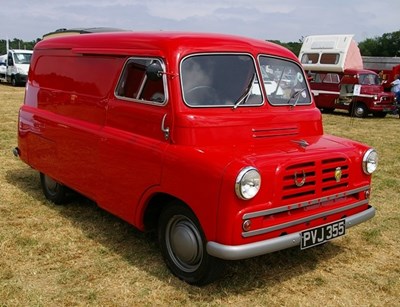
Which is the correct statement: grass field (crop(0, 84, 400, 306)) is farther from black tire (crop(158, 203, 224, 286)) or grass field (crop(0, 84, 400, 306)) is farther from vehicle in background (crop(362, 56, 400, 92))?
vehicle in background (crop(362, 56, 400, 92))

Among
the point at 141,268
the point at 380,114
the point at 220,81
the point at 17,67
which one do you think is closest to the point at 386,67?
the point at 380,114

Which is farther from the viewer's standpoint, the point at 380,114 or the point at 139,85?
the point at 380,114

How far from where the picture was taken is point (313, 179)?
144 inches

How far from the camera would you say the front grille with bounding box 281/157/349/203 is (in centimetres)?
349

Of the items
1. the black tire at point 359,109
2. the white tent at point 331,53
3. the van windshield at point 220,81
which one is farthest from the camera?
the white tent at point 331,53

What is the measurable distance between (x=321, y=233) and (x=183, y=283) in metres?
1.19

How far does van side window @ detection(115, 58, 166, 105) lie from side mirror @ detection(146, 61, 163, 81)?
4cm

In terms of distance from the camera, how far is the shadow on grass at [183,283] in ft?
12.5

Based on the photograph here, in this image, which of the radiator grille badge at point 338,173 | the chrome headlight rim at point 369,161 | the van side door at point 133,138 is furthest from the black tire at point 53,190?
the chrome headlight rim at point 369,161

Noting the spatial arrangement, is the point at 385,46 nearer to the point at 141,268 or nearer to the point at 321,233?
the point at 321,233

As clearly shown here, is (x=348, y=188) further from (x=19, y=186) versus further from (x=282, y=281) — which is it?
(x=19, y=186)

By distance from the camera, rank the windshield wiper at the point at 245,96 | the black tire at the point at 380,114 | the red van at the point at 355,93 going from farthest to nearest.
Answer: the black tire at the point at 380,114 → the red van at the point at 355,93 → the windshield wiper at the point at 245,96

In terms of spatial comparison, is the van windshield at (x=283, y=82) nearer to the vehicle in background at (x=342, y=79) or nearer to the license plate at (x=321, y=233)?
the license plate at (x=321, y=233)

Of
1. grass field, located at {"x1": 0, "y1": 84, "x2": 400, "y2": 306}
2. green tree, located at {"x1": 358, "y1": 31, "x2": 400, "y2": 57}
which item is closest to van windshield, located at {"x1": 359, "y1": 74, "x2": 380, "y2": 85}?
grass field, located at {"x1": 0, "y1": 84, "x2": 400, "y2": 306}
